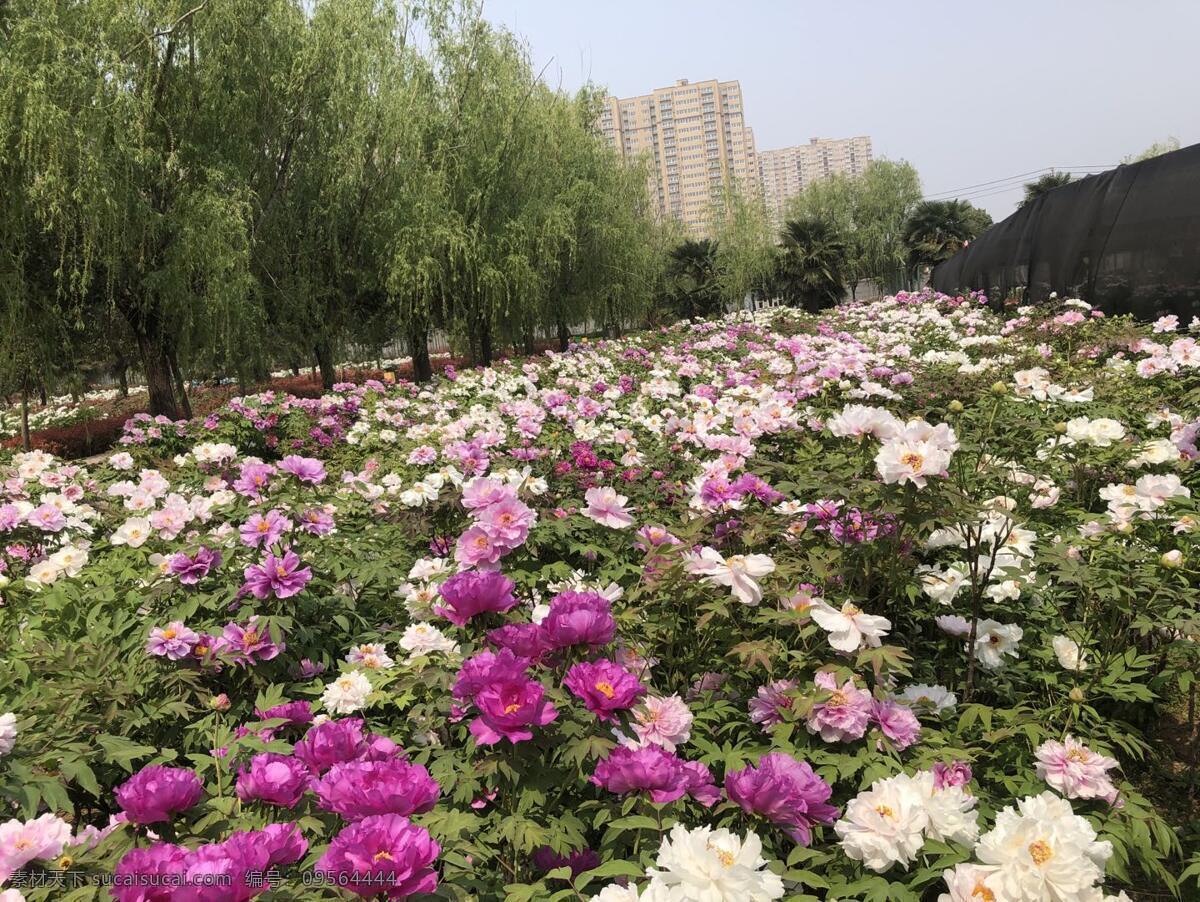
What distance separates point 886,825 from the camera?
1.13 m

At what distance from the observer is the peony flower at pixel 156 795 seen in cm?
108

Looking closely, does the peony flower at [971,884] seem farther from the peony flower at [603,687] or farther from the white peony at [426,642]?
the white peony at [426,642]

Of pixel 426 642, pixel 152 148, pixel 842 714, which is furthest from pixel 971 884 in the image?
pixel 152 148

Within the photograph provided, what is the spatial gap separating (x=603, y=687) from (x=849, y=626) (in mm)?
597

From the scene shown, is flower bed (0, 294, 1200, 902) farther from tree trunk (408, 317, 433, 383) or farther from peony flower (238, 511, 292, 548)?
tree trunk (408, 317, 433, 383)

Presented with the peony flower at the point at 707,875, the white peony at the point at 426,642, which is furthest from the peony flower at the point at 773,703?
the white peony at the point at 426,642

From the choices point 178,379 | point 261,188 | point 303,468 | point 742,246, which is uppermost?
point 742,246

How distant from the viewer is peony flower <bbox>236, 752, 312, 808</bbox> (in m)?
1.19

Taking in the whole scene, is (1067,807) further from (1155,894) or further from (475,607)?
(475,607)

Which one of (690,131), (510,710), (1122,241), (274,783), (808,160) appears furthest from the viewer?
(808,160)

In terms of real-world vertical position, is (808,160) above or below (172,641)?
above

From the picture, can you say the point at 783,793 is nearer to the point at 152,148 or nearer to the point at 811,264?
the point at 152,148

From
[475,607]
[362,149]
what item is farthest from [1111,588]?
[362,149]

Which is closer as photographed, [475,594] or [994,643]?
[475,594]
